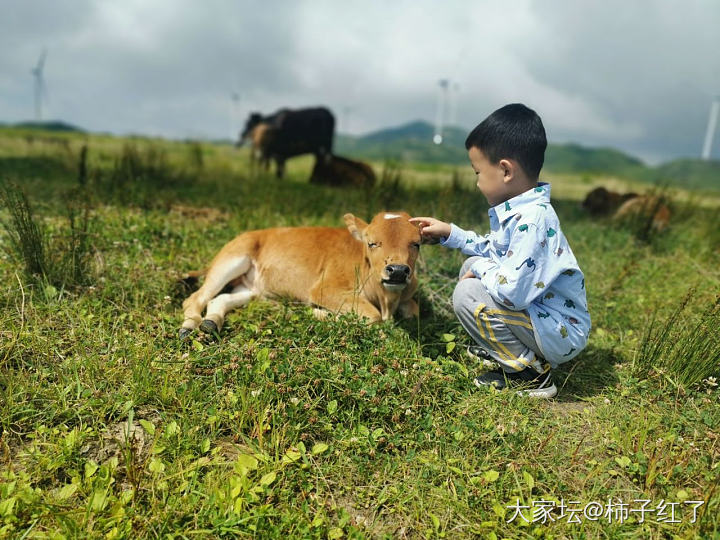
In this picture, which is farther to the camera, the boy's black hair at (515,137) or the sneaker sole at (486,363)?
the sneaker sole at (486,363)

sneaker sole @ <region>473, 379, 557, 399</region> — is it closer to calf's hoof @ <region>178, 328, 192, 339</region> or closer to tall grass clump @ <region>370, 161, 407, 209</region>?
calf's hoof @ <region>178, 328, 192, 339</region>

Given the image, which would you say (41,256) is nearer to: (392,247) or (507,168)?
(392,247)

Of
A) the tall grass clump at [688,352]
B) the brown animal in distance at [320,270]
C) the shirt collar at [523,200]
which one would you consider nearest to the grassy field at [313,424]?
the tall grass clump at [688,352]

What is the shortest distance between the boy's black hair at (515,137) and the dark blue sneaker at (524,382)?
150cm

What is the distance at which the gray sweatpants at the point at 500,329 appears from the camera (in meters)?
3.66

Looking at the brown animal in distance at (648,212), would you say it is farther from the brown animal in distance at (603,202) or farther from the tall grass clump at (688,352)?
the tall grass clump at (688,352)

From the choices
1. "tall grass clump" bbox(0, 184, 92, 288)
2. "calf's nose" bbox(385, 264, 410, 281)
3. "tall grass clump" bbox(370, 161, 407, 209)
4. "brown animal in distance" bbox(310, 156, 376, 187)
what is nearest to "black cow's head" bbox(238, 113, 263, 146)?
"brown animal in distance" bbox(310, 156, 376, 187)

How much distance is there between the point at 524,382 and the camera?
3771 millimetres

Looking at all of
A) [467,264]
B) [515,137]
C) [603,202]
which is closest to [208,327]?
[467,264]

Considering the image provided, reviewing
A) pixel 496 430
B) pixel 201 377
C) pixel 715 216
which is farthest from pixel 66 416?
pixel 715 216

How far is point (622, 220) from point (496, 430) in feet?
24.2

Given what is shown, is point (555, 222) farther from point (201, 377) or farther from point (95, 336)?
point (95, 336)

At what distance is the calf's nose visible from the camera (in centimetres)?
394

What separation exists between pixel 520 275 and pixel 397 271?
3.19ft
